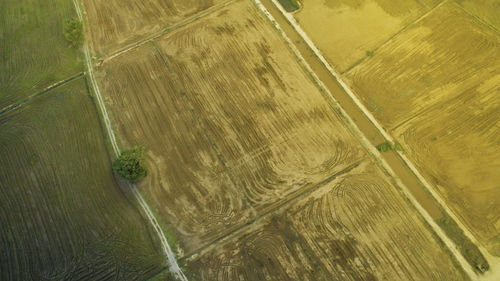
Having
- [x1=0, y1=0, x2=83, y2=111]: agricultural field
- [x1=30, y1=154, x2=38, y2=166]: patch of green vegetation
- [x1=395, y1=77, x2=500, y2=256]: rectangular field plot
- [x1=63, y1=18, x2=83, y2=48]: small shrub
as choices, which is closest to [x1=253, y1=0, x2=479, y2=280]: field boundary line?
[x1=395, y1=77, x2=500, y2=256]: rectangular field plot

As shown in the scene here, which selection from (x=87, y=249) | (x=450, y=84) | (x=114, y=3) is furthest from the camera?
(x=114, y=3)

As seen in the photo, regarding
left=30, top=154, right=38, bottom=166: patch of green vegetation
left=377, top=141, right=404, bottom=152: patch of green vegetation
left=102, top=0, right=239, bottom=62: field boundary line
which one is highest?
left=102, top=0, right=239, bottom=62: field boundary line

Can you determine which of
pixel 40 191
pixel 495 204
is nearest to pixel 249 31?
pixel 40 191

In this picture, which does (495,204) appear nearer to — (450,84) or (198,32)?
(450,84)

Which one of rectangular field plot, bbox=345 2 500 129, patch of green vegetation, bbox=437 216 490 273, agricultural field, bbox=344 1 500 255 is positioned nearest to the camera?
patch of green vegetation, bbox=437 216 490 273

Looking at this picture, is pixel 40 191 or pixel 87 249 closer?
pixel 87 249

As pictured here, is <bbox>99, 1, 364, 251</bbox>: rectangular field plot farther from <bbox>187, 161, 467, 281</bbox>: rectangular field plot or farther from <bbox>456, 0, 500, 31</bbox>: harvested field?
<bbox>456, 0, 500, 31</bbox>: harvested field

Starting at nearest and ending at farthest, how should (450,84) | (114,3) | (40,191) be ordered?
(40,191) < (450,84) < (114,3)

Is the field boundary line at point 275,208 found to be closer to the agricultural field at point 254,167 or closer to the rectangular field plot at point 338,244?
the agricultural field at point 254,167
